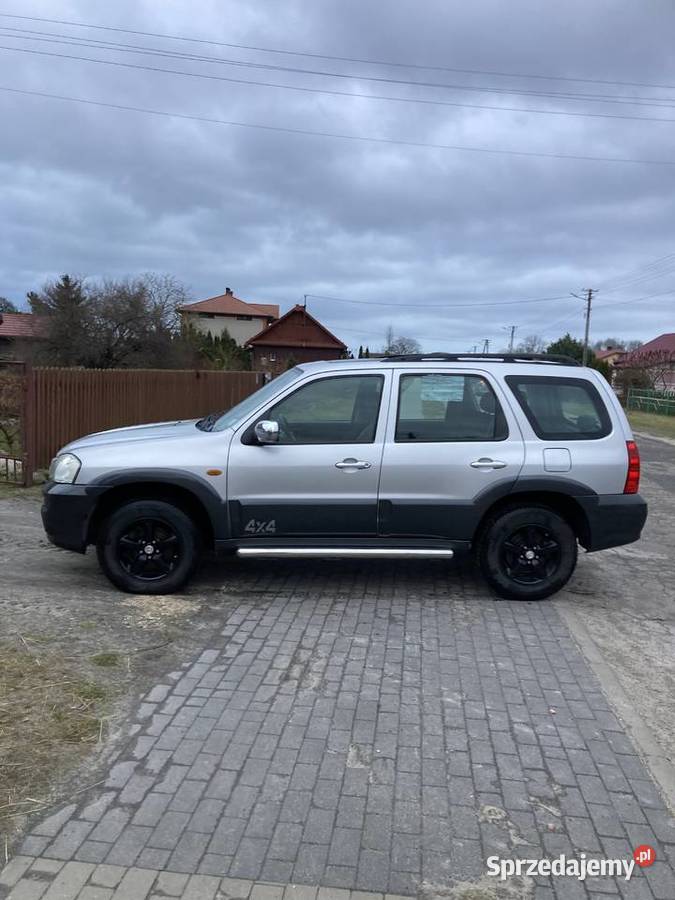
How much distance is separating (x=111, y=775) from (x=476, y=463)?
3374 mm

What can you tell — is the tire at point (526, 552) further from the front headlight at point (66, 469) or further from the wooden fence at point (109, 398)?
the wooden fence at point (109, 398)

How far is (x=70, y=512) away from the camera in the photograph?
17.6 ft

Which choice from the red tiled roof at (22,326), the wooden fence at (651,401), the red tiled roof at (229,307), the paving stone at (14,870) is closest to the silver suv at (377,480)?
the paving stone at (14,870)

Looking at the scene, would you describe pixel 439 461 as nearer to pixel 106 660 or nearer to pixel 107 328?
pixel 106 660

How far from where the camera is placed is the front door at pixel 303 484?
543cm

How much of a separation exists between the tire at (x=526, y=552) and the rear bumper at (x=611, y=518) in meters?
0.17

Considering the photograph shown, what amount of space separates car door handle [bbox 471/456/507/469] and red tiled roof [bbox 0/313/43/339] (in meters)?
28.0

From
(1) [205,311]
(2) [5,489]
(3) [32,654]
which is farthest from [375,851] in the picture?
(1) [205,311]

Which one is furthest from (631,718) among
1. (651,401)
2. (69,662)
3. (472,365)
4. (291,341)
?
(291,341)

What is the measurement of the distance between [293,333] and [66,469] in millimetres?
65955

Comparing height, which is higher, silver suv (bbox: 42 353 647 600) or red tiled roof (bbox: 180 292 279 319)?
red tiled roof (bbox: 180 292 279 319)

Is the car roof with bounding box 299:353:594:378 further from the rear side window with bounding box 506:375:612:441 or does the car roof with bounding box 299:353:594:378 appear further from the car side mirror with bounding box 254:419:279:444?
the car side mirror with bounding box 254:419:279:444

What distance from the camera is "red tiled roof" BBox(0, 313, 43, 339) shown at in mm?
36406

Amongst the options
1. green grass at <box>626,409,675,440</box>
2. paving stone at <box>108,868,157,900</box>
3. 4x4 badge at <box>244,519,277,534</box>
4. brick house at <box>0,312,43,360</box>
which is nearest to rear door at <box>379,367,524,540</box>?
4x4 badge at <box>244,519,277,534</box>
